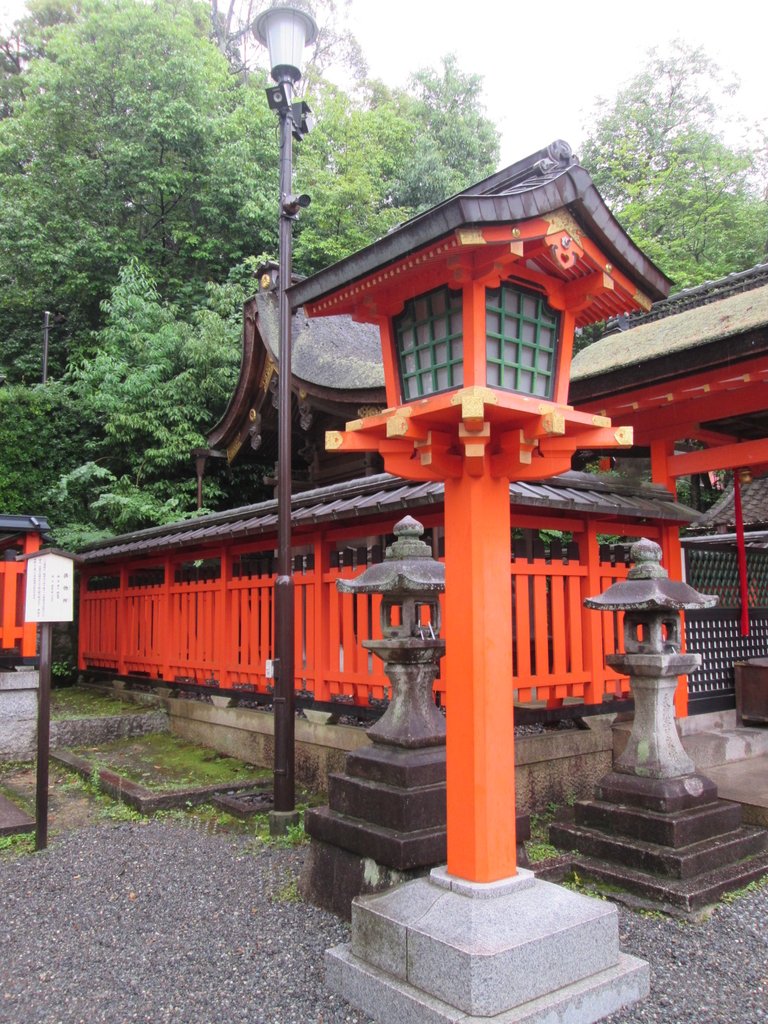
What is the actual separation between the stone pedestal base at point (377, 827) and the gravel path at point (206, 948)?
0.24 m

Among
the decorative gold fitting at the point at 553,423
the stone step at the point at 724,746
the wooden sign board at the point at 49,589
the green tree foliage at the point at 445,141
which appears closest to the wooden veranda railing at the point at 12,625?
the wooden sign board at the point at 49,589

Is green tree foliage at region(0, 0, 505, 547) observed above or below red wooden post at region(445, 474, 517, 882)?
above

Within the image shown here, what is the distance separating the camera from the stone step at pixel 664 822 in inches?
192

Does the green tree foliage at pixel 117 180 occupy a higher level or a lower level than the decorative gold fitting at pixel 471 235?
higher

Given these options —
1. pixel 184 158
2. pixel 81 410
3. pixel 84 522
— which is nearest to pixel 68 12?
pixel 184 158

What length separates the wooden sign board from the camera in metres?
6.29

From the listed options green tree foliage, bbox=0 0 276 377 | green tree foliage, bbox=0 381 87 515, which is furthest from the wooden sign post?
green tree foliage, bbox=0 0 276 377

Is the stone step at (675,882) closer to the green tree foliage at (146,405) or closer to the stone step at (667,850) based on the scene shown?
the stone step at (667,850)

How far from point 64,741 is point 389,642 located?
693 cm

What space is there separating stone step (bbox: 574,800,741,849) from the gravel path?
17.6 inches

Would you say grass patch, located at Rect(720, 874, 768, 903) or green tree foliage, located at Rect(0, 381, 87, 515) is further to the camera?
green tree foliage, located at Rect(0, 381, 87, 515)

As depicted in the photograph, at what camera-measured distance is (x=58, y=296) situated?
69.3 ft

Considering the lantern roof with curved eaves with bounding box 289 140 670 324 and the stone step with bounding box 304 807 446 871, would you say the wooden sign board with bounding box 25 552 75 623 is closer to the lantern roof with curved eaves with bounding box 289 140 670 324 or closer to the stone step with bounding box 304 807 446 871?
the stone step with bounding box 304 807 446 871

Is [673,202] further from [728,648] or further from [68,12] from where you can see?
[68,12]
